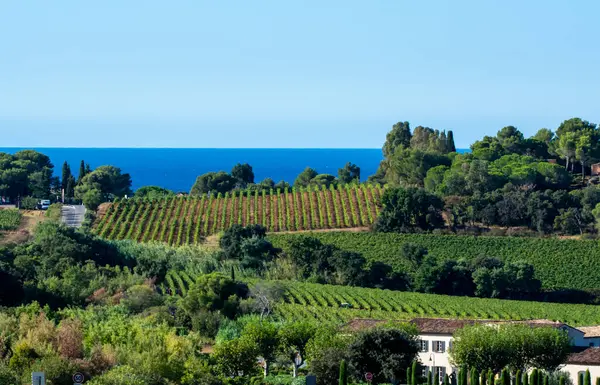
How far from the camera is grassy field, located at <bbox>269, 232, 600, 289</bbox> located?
267 feet

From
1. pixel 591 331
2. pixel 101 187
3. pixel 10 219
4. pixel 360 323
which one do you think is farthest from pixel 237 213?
pixel 591 331

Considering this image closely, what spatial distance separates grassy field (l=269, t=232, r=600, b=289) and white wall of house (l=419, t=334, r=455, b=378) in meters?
23.9

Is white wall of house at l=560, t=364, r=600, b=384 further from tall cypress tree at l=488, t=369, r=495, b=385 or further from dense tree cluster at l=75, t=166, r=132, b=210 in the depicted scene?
dense tree cluster at l=75, t=166, r=132, b=210

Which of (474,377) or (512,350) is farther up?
(512,350)

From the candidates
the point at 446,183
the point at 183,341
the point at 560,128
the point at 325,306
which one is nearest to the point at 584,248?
the point at 446,183

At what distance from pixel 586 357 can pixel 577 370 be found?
894mm

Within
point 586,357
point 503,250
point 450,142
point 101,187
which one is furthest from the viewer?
point 450,142

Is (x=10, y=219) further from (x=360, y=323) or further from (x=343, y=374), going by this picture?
(x=343, y=374)

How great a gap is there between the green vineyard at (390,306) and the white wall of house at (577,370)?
14.2 meters

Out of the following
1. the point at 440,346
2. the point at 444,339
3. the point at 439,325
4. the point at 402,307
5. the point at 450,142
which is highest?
the point at 450,142

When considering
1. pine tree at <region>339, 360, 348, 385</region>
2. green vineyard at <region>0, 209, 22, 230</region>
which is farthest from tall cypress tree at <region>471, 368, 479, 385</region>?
green vineyard at <region>0, 209, 22, 230</region>

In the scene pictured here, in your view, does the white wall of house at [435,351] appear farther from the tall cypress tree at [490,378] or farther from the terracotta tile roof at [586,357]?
the tall cypress tree at [490,378]

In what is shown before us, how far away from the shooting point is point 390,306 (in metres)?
70.9

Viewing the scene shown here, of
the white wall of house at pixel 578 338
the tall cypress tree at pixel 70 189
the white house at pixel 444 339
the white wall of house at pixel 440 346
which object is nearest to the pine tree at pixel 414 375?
the white house at pixel 444 339
